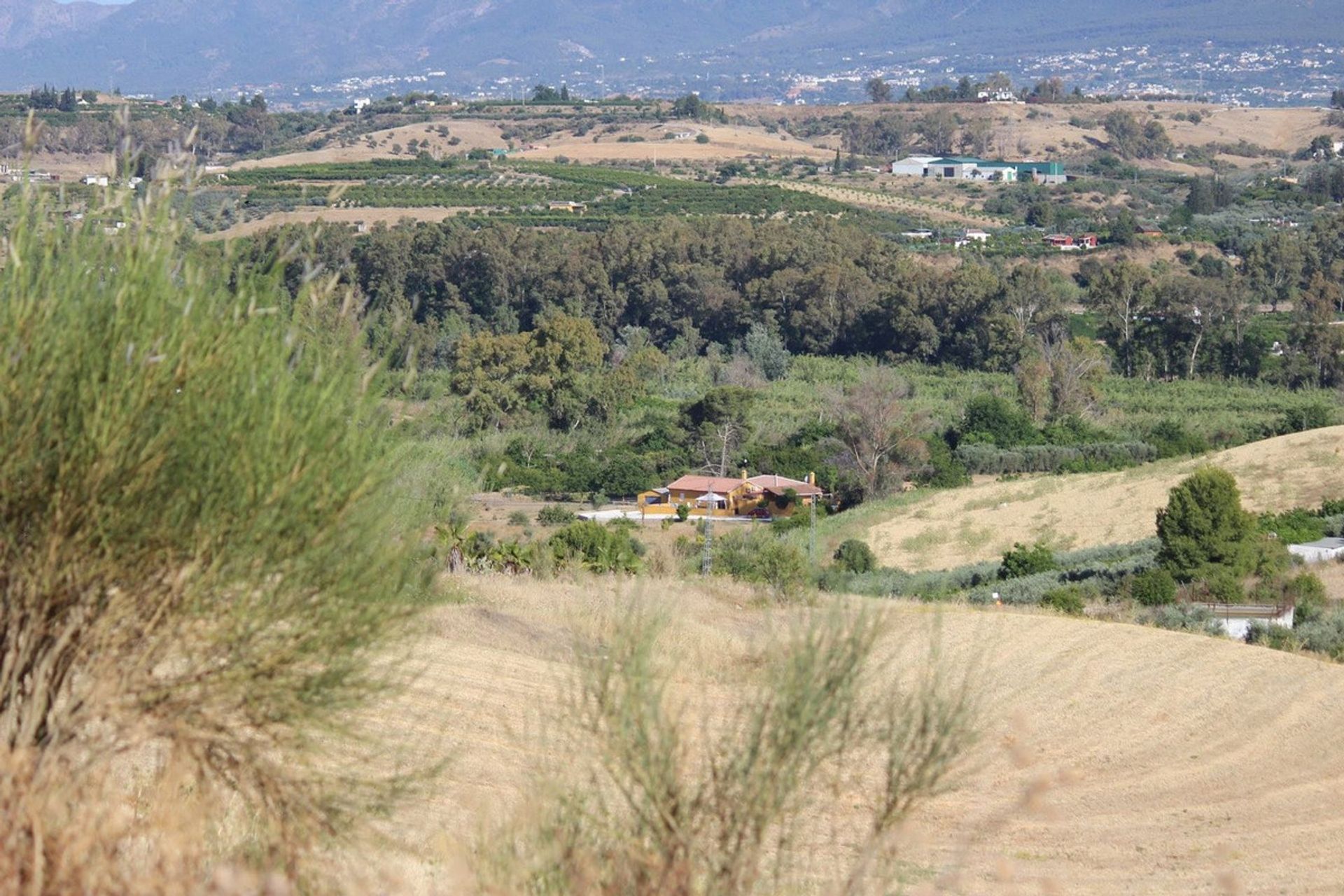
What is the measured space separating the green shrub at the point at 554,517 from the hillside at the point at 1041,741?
11387 millimetres

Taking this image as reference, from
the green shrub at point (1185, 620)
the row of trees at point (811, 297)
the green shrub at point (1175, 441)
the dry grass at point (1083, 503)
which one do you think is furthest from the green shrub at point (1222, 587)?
the row of trees at point (811, 297)

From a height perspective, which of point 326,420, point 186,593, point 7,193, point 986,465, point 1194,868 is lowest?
point 986,465

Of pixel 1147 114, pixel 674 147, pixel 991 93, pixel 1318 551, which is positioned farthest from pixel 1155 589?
pixel 991 93

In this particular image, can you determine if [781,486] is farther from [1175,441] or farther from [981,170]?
[981,170]

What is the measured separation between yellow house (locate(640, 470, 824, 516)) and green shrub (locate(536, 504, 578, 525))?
204 cm

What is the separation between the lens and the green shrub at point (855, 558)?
24281 millimetres

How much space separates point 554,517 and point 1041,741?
16644 mm

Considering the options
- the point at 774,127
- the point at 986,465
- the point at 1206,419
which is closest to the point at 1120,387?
the point at 1206,419

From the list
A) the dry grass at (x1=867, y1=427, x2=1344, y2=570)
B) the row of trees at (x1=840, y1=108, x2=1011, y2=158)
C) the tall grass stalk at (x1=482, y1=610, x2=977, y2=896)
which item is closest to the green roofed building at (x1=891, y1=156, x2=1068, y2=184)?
the row of trees at (x1=840, y1=108, x2=1011, y2=158)

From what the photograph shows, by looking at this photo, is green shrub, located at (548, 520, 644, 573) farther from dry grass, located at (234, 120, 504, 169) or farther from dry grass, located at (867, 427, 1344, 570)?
dry grass, located at (234, 120, 504, 169)

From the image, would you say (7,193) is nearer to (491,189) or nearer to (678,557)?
(678,557)

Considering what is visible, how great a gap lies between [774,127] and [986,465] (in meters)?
81.1

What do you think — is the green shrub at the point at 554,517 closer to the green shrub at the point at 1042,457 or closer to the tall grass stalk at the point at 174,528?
the green shrub at the point at 1042,457

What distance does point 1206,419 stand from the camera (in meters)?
36.1
